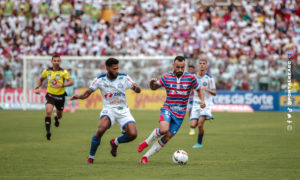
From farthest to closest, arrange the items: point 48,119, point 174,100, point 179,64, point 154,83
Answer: point 48,119
point 174,100
point 179,64
point 154,83

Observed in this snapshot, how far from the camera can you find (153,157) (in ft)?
40.5

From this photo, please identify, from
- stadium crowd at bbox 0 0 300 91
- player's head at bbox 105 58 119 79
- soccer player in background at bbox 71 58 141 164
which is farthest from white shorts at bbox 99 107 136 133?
stadium crowd at bbox 0 0 300 91

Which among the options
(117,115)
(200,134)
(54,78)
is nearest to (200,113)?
(200,134)

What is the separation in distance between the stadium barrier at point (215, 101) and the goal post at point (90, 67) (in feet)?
1.22

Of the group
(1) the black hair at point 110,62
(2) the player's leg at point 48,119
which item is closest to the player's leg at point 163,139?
(1) the black hair at point 110,62

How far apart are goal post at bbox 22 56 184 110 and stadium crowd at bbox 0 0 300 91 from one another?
2.46 ft

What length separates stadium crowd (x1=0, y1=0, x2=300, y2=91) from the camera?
31.2m

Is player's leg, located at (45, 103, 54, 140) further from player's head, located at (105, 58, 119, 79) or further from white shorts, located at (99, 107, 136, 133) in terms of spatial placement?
player's head, located at (105, 58, 119, 79)

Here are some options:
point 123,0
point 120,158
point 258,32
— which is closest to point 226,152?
point 120,158

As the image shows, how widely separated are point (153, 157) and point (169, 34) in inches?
896

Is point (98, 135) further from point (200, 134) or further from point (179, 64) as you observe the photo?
point (200, 134)

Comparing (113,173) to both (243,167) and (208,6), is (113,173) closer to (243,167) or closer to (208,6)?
(243,167)

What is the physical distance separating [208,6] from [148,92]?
25.8 feet

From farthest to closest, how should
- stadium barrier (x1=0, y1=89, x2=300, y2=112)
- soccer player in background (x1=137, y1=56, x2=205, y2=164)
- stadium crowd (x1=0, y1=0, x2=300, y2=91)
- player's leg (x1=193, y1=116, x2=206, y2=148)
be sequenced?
stadium crowd (x1=0, y1=0, x2=300, y2=91) < stadium barrier (x1=0, y1=89, x2=300, y2=112) < player's leg (x1=193, y1=116, x2=206, y2=148) < soccer player in background (x1=137, y1=56, x2=205, y2=164)
